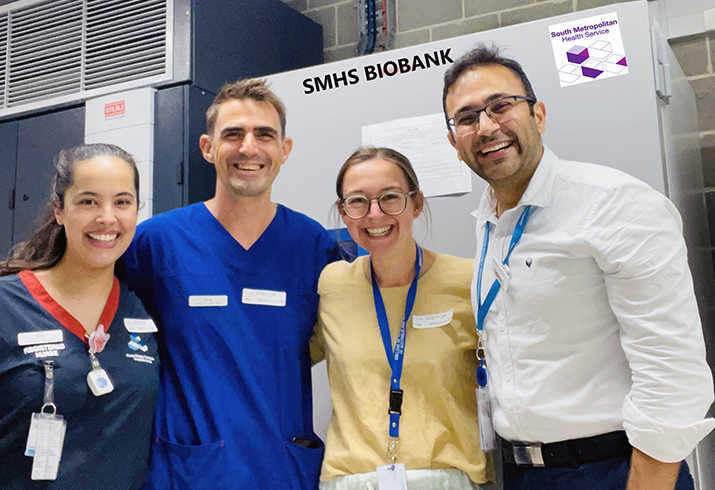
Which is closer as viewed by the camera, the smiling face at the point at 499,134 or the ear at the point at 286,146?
the smiling face at the point at 499,134

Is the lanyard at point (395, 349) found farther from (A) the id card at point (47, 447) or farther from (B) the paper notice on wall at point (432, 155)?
(A) the id card at point (47, 447)

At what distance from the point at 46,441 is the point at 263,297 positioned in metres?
0.53

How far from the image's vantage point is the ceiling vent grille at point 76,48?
7.31 ft

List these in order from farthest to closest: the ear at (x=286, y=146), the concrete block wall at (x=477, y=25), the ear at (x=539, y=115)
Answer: the concrete block wall at (x=477, y=25) → the ear at (x=286, y=146) → the ear at (x=539, y=115)

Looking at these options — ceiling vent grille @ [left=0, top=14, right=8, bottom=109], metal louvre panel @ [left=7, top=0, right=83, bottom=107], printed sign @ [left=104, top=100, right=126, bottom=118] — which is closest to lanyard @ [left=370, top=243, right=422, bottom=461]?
printed sign @ [left=104, top=100, right=126, bottom=118]

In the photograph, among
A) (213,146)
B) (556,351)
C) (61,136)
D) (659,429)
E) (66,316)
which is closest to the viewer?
(659,429)

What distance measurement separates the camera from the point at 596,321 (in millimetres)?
1169

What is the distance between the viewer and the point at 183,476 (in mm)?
1400

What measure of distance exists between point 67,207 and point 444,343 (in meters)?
0.86

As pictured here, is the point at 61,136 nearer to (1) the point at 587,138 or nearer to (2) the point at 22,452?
(2) the point at 22,452

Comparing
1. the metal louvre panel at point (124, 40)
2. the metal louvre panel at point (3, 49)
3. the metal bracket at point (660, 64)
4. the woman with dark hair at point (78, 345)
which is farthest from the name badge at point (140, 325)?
the metal louvre panel at point (3, 49)

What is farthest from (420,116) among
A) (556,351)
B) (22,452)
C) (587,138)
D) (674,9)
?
(674,9)

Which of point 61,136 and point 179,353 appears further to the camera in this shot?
point 61,136

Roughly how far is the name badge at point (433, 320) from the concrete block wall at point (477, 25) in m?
1.39
